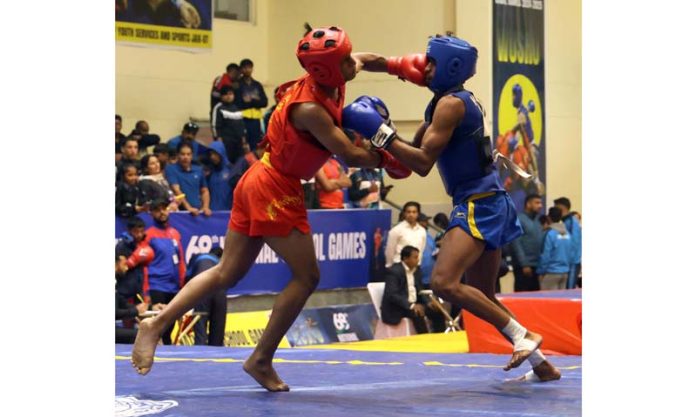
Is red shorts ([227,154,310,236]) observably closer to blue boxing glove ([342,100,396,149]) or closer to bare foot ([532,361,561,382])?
blue boxing glove ([342,100,396,149])

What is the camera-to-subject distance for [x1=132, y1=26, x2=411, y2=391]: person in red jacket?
5.19 meters

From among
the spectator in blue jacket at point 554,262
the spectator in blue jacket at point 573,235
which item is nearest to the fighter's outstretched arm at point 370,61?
the spectator in blue jacket at point 554,262

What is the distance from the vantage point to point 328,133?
203 inches

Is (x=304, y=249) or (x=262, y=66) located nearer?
(x=304, y=249)

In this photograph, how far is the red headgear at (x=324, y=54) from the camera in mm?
5180

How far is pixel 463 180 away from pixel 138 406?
1829 millimetres

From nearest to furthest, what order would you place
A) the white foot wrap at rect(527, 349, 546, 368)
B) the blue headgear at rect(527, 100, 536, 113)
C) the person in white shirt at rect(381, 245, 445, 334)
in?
the white foot wrap at rect(527, 349, 546, 368), the person in white shirt at rect(381, 245, 445, 334), the blue headgear at rect(527, 100, 536, 113)

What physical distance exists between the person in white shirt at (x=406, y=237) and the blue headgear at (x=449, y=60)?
7675 millimetres

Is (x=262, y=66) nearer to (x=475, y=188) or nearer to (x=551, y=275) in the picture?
(x=551, y=275)

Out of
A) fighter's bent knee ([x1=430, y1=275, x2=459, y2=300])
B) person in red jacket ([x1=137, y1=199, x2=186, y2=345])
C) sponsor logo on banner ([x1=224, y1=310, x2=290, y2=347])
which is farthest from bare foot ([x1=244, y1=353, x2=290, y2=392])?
sponsor logo on banner ([x1=224, y1=310, x2=290, y2=347])

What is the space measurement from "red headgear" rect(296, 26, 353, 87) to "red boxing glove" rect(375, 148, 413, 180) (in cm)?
38

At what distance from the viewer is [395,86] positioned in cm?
1744
